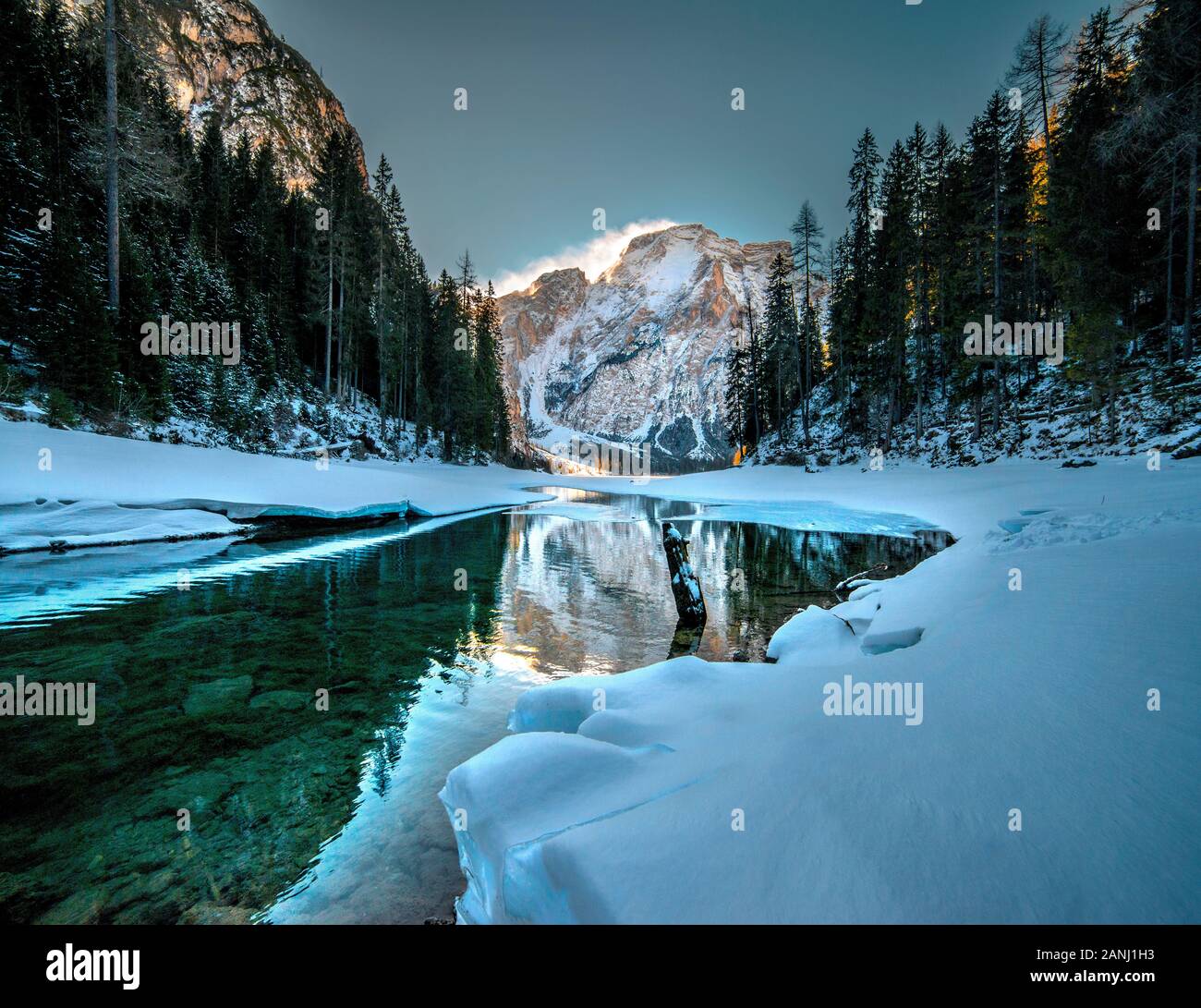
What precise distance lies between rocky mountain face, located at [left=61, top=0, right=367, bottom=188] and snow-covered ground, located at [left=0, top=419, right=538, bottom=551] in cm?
10004

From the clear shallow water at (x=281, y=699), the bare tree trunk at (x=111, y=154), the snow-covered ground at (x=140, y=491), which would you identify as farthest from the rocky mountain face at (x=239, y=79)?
the clear shallow water at (x=281, y=699)

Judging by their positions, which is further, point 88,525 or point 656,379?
point 656,379

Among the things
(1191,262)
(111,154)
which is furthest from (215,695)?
(1191,262)

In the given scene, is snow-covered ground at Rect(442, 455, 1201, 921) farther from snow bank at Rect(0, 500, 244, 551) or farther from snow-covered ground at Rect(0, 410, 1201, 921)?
snow bank at Rect(0, 500, 244, 551)

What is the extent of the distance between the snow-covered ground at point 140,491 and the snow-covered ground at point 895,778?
12.4 metres

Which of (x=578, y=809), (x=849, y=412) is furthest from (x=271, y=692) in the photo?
(x=849, y=412)

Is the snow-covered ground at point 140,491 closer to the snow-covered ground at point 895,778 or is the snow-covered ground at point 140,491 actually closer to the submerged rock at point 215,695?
the submerged rock at point 215,695

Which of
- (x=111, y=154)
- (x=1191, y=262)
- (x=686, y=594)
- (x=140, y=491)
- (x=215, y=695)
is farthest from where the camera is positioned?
(x=1191, y=262)

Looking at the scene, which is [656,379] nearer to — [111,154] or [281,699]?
[111,154]

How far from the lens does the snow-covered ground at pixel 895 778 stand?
58.9 inches

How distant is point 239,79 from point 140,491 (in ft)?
482

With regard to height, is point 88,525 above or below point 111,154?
below

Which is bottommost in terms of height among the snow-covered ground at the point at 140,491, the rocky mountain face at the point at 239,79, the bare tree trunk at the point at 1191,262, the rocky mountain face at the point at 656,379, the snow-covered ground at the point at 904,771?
the snow-covered ground at the point at 904,771

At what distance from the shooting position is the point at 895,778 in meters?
2.00
